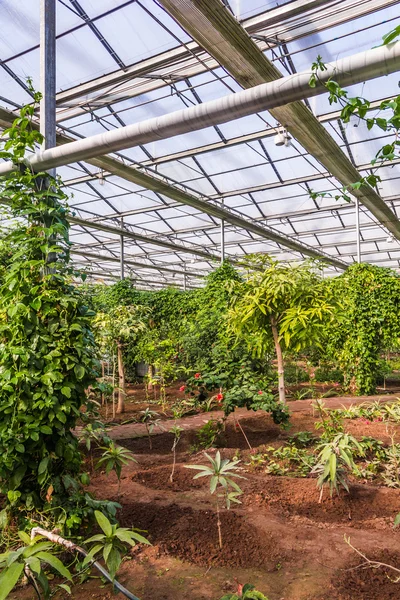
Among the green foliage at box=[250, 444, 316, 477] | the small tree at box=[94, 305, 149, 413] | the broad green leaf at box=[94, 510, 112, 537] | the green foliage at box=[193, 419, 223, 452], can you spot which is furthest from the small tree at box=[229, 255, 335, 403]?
the broad green leaf at box=[94, 510, 112, 537]

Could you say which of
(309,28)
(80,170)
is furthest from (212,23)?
(80,170)

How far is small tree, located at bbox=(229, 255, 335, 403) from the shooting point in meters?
4.56

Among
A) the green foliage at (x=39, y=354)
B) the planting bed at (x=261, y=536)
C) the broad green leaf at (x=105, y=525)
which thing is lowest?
the planting bed at (x=261, y=536)

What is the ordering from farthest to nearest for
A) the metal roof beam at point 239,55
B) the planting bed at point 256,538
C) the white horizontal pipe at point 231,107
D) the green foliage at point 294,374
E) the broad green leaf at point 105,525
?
the green foliage at point 294,374 < the metal roof beam at point 239,55 < the planting bed at point 256,538 < the white horizontal pipe at point 231,107 < the broad green leaf at point 105,525

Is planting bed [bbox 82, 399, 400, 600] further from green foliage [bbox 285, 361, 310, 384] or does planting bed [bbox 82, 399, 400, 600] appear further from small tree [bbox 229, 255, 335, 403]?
green foliage [bbox 285, 361, 310, 384]

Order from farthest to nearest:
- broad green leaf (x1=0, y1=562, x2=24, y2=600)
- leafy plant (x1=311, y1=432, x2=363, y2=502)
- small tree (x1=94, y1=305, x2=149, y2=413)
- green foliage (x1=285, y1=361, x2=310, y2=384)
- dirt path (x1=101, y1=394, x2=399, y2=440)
Result: 1. green foliage (x1=285, y1=361, x2=310, y2=384)
2. small tree (x1=94, y1=305, x2=149, y2=413)
3. dirt path (x1=101, y1=394, x2=399, y2=440)
4. leafy plant (x1=311, y1=432, x2=363, y2=502)
5. broad green leaf (x1=0, y1=562, x2=24, y2=600)

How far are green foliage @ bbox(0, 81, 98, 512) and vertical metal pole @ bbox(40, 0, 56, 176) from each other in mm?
172

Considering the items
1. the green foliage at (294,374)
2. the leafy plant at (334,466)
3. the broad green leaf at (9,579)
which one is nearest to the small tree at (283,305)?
the leafy plant at (334,466)

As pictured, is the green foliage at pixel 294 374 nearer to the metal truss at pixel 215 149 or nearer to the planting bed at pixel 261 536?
the metal truss at pixel 215 149

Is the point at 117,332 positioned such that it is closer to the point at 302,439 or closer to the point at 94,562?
the point at 302,439

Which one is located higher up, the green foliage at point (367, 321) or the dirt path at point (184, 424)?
the green foliage at point (367, 321)

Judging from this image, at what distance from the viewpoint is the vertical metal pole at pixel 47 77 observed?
2.50 m

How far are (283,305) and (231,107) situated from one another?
3083 millimetres

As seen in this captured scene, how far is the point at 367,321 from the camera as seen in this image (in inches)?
310
